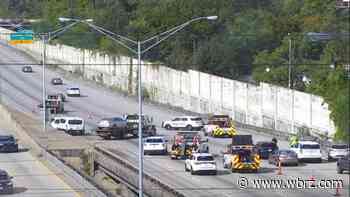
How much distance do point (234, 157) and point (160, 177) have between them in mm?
4571

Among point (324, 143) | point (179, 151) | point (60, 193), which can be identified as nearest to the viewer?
point (60, 193)

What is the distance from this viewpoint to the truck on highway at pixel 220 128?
2813 inches

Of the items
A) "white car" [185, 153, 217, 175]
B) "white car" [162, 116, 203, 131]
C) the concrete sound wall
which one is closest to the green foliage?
the concrete sound wall

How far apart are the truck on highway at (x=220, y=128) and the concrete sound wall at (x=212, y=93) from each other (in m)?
5.54

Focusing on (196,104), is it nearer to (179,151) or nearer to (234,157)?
(179,151)

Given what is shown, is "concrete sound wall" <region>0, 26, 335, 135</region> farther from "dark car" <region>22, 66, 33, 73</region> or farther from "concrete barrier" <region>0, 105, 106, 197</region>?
"concrete barrier" <region>0, 105, 106, 197</region>

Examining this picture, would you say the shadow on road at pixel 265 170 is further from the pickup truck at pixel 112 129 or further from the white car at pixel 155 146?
the pickup truck at pixel 112 129

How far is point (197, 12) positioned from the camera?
12038 cm

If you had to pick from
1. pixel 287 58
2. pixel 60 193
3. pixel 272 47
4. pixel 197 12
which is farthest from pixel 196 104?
pixel 60 193

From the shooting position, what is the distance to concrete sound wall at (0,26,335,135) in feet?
241

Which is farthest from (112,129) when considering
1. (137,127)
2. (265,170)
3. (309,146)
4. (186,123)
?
(265,170)

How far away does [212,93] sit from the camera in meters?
92.0

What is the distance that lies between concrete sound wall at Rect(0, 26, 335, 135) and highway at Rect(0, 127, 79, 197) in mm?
16356

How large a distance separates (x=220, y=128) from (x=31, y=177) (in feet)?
74.2
